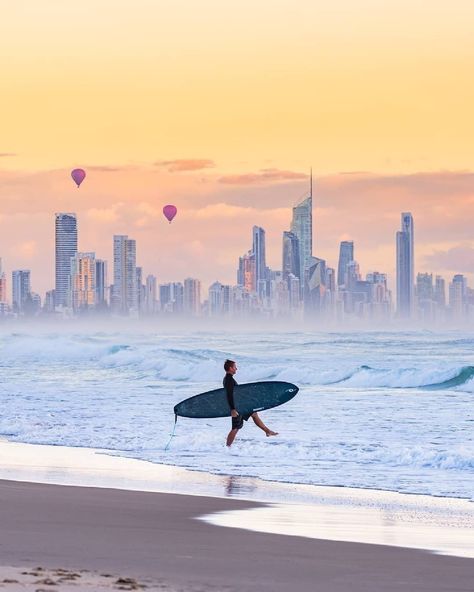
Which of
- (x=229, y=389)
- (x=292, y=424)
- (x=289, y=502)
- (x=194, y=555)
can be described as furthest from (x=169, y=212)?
(x=194, y=555)

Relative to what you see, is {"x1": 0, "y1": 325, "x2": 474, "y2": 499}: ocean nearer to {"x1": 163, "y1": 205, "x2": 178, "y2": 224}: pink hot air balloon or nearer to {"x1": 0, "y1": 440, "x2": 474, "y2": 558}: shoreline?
{"x1": 0, "y1": 440, "x2": 474, "y2": 558}: shoreline

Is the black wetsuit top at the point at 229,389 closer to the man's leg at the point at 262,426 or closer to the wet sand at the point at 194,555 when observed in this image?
the man's leg at the point at 262,426

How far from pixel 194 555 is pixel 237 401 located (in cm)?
1371

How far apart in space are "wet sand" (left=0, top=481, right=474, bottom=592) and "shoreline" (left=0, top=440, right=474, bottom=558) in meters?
0.45

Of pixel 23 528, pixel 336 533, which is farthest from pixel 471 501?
pixel 23 528

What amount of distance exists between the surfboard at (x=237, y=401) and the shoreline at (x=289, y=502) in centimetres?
454

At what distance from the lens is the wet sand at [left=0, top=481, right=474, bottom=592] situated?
8367 mm

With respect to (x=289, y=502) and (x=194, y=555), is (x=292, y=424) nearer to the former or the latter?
(x=289, y=502)

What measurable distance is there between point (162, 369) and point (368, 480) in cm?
4602

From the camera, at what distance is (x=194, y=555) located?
9.52m

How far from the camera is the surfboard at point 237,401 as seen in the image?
23.1 metres

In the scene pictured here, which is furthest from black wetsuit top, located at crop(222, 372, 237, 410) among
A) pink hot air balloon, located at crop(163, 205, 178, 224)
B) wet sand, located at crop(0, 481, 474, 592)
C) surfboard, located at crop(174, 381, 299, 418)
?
pink hot air balloon, located at crop(163, 205, 178, 224)

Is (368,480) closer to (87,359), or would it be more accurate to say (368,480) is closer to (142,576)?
(142,576)

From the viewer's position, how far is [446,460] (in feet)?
57.1
